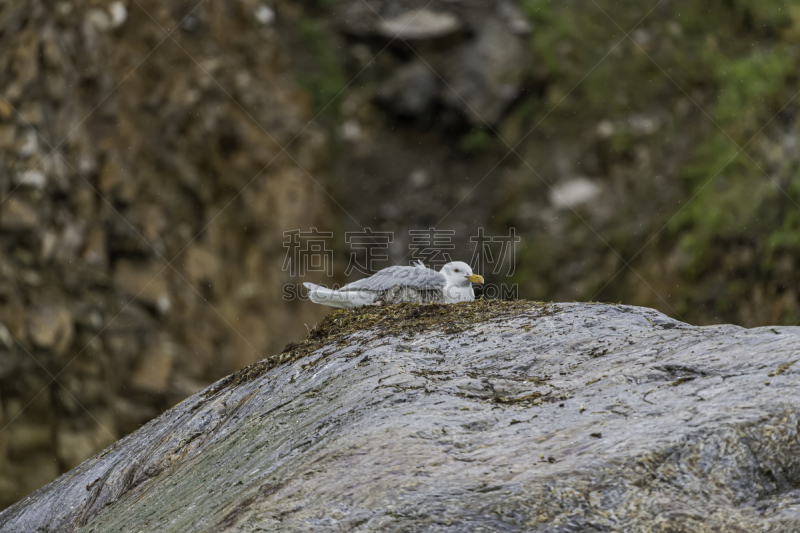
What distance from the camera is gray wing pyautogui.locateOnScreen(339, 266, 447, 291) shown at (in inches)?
290

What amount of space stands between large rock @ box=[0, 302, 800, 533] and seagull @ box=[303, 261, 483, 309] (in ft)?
4.71

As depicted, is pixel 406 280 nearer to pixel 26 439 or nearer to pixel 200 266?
pixel 200 266

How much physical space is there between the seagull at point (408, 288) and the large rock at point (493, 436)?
1.44m

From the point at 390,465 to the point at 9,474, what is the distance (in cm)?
1329

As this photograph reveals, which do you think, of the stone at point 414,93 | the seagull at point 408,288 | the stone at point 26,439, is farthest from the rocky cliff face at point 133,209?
the seagull at point 408,288

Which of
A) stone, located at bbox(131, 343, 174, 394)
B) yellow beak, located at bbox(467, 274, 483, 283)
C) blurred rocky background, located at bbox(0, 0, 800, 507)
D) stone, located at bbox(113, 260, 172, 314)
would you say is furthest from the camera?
stone, located at bbox(113, 260, 172, 314)

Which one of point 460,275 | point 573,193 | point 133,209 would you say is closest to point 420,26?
point 573,193

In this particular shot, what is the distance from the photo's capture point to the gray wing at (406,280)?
7.36m

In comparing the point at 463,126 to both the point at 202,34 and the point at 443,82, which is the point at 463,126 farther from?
the point at 202,34

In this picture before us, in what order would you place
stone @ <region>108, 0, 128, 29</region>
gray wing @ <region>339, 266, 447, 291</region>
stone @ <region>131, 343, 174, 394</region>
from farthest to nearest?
stone @ <region>108, 0, 128, 29</region> → stone @ <region>131, 343, 174, 394</region> → gray wing @ <region>339, 266, 447, 291</region>

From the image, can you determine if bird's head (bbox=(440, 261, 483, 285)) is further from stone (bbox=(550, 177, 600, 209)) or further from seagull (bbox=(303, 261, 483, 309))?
stone (bbox=(550, 177, 600, 209))

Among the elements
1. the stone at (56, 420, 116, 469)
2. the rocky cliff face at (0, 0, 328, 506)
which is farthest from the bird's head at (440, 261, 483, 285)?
the stone at (56, 420, 116, 469)

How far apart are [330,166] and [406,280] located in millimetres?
11512

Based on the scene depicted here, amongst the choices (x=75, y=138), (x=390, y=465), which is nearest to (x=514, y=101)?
(x=75, y=138)
